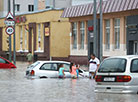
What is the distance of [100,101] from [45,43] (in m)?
45.7

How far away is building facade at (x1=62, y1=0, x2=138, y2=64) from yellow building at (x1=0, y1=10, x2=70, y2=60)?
5.37 meters

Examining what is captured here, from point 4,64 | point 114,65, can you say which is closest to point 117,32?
point 4,64

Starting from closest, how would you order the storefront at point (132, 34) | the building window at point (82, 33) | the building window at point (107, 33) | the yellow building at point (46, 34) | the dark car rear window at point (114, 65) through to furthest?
the dark car rear window at point (114, 65)
the storefront at point (132, 34)
the building window at point (107, 33)
the building window at point (82, 33)
the yellow building at point (46, 34)

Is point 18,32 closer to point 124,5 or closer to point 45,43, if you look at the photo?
point 45,43

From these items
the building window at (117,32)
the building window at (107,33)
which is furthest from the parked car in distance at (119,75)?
the building window at (107,33)

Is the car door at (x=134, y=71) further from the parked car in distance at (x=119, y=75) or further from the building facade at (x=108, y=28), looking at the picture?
the building facade at (x=108, y=28)

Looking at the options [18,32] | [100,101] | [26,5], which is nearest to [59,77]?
[100,101]

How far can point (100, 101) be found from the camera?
54.0 ft

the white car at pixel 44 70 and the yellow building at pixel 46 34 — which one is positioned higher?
the yellow building at pixel 46 34

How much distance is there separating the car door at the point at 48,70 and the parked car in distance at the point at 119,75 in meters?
10.2

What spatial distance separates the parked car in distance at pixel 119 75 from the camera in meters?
18.3

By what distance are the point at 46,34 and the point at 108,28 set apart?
47.3 feet

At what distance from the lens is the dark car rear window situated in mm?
18578

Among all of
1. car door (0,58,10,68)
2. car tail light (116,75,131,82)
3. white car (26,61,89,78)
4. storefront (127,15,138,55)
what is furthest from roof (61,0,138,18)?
car tail light (116,75,131,82)
